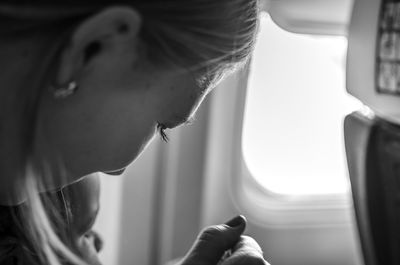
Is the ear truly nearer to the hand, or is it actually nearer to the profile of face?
the profile of face

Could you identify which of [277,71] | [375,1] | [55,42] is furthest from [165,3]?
[277,71]

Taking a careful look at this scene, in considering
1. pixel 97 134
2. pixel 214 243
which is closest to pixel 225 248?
pixel 214 243

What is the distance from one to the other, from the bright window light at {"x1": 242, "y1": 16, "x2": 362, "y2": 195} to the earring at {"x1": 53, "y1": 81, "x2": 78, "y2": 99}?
729mm

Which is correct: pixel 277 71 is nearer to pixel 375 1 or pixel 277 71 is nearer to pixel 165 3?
pixel 375 1

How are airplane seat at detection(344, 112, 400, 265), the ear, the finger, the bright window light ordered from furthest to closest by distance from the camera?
1. the bright window light
2. airplane seat at detection(344, 112, 400, 265)
3. the finger
4. the ear

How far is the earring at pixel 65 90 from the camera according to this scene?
587 millimetres

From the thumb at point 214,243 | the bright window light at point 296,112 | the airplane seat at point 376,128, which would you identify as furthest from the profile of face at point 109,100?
the bright window light at point 296,112

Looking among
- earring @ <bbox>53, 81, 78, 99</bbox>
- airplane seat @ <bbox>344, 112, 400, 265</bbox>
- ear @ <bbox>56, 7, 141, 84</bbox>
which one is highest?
ear @ <bbox>56, 7, 141, 84</bbox>

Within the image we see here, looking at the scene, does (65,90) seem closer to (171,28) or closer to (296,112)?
(171,28)

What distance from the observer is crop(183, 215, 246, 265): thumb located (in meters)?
0.73

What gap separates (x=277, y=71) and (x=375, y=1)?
513mm

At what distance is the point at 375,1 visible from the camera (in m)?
0.82

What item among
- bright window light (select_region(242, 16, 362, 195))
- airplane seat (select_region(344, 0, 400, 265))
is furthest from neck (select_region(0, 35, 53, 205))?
bright window light (select_region(242, 16, 362, 195))

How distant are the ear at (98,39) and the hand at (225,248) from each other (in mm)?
278
